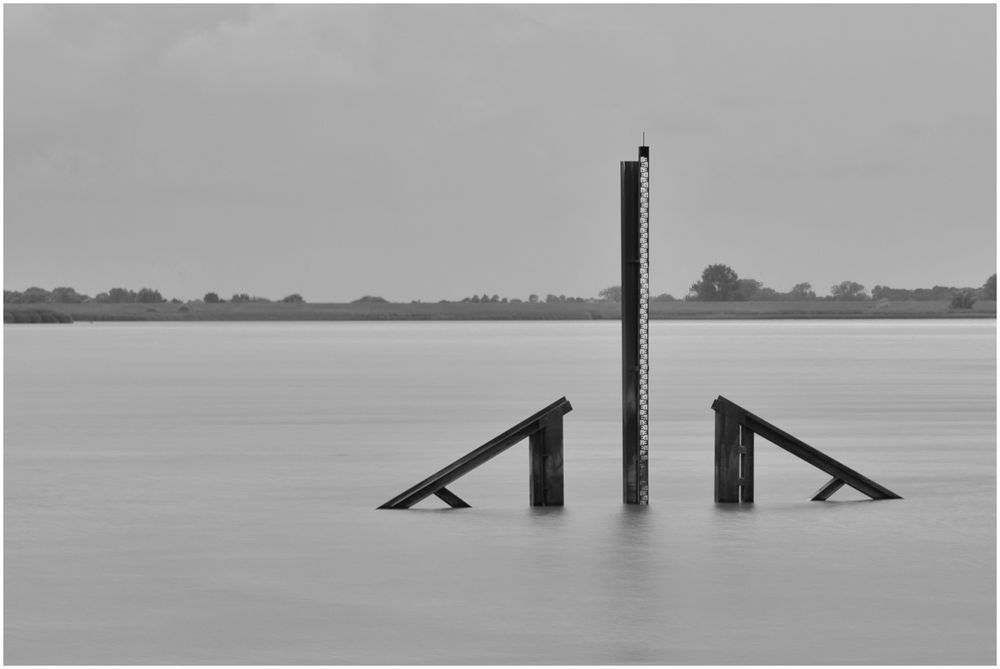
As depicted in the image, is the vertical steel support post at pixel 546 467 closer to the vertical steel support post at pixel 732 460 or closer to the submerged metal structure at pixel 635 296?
the submerged metal structure at pixel 635 296

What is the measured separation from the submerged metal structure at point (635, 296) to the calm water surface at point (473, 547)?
0.75m

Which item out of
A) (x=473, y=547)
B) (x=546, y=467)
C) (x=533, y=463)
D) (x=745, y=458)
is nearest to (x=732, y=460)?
(x=745, y=458)

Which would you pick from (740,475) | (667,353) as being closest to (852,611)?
(740,475)

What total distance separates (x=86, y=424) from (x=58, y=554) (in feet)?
46.7

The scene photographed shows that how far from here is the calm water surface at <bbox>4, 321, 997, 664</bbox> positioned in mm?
9742

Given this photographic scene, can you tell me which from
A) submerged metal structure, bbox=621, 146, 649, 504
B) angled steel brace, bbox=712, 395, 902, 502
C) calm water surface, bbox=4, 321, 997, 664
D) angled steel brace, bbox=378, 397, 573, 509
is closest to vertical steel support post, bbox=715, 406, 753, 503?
angled steel brace, bbox=712, 395, 902, 502

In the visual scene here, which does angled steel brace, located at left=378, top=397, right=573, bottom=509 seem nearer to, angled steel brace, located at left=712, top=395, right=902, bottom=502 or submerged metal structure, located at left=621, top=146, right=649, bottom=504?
submerged metal structure, located at left=621, top=146, right=649, bottom=504

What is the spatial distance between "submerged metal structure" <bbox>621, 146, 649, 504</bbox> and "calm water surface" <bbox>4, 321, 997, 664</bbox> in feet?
2.47

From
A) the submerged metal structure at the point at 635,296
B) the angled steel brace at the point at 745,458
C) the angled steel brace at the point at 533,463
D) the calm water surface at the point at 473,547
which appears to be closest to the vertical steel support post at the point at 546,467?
the angled steel brace at the point at 533,463

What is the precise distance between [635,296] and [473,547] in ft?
11.9

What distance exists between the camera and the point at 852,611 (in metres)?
10.5

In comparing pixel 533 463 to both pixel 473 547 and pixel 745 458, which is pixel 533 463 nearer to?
pixel 745 458

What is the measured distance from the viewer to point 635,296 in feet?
52.1

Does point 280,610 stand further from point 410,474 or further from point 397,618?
point 410,474
